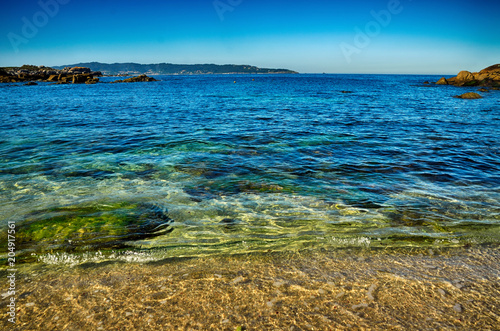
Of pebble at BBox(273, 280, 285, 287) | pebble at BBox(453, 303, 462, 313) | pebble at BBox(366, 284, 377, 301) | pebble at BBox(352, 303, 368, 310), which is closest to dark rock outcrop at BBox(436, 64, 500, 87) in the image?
pebble at BBox(453, 303, 462, 313)

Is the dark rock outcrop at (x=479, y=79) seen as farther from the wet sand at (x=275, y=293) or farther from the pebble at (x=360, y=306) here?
the pebble at (x=360, y=306)

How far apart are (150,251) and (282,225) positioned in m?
2.86

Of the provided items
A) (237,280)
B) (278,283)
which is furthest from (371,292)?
(237,280)

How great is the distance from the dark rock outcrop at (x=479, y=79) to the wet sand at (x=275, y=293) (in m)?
78.5

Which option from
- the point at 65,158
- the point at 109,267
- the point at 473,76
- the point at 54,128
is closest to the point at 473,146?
the point at 109,267

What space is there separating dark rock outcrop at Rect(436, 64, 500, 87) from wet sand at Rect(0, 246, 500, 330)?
78.5 meters

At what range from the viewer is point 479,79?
2576 inches

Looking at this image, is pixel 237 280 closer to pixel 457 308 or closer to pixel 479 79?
pixel 457 308

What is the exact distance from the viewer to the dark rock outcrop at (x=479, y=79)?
61412 millimetres

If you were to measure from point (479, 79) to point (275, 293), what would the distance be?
85.6 meters

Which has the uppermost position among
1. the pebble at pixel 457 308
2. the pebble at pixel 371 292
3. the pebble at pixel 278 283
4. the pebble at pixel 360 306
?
the pebble at pixel 457 308

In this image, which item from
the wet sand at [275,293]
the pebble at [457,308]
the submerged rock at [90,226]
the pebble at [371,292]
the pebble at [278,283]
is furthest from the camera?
the submerged rock at [90,226]

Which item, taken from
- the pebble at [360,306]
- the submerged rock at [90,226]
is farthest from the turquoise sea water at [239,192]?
the pebble at [360,306]

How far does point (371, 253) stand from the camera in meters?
5.09
